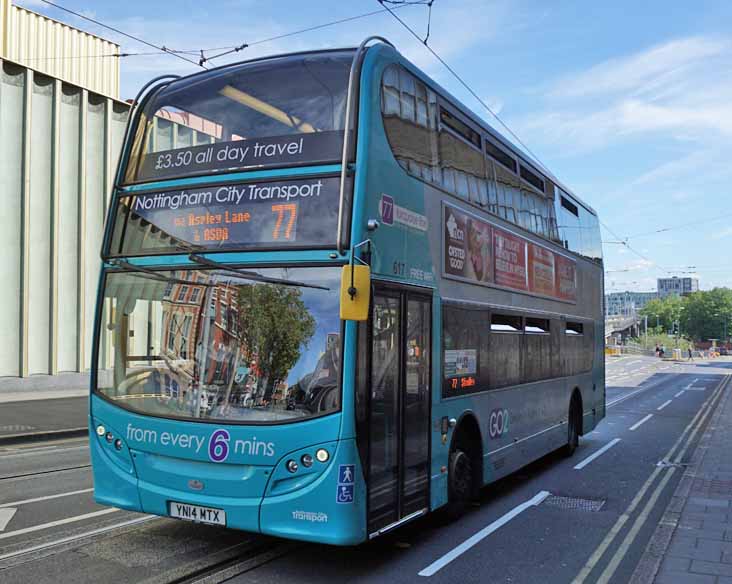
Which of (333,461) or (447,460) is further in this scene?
(447,460)

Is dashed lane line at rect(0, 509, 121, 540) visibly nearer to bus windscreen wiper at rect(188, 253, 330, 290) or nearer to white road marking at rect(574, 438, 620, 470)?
bus windscreen wiper at rect(188, 253, 330, 290)

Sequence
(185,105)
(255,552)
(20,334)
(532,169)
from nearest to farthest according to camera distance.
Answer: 1. (255,552)
2. (185,105)
3. (532,169)
4. (20,334)

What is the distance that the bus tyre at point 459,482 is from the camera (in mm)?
7359

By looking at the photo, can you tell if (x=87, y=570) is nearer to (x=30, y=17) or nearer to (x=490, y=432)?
(x=490, y=432)

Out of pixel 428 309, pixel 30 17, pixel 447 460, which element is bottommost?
pixel 447 460

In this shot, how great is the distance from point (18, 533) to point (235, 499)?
2411mm

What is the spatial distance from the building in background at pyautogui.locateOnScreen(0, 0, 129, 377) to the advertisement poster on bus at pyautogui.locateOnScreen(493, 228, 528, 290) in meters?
17.0

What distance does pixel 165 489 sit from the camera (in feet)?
19.2

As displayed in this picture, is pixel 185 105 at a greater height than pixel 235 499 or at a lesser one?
greater

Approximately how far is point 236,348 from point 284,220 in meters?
1.06

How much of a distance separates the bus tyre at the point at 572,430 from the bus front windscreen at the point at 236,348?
8.07 m

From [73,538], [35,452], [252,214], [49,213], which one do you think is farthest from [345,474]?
[49,213]

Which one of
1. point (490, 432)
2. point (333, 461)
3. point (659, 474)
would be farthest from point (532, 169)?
point (333, 461)

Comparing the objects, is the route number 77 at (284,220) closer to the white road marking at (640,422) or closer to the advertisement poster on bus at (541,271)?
the advertisement poster on bus at (541,271)
